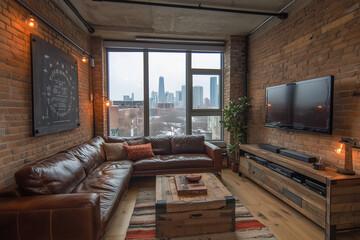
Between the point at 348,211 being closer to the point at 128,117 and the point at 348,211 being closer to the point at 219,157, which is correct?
the point at 219,157

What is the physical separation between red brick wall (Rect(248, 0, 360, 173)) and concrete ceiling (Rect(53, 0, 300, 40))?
484 mm

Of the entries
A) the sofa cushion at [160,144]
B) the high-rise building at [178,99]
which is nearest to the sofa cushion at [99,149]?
the sofa cushion at [160,144]

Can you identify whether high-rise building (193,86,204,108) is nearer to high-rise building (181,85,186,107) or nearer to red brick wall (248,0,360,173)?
high-rise building (181,85,186,107)

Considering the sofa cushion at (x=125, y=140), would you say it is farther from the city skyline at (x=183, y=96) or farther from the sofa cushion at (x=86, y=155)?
the city skyline at (x=183, y=96)

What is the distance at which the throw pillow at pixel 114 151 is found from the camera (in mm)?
3184

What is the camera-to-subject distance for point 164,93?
431 cm

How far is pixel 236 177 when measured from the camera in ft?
11.4

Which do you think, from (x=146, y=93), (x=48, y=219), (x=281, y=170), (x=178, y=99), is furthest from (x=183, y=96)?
(x=48, y=219)

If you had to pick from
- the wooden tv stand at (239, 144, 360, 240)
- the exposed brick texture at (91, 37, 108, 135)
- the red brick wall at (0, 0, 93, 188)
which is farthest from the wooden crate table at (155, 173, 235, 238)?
the exposed brick texture at (91, 37, 108, 135)

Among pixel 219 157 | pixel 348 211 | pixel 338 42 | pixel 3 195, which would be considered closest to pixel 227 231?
pixel 348 211

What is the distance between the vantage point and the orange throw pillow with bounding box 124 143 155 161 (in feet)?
10.8

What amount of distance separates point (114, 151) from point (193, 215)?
6.63ft

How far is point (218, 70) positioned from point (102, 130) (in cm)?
306

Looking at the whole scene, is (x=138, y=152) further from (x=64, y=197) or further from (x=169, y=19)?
(x=169, y=19)
